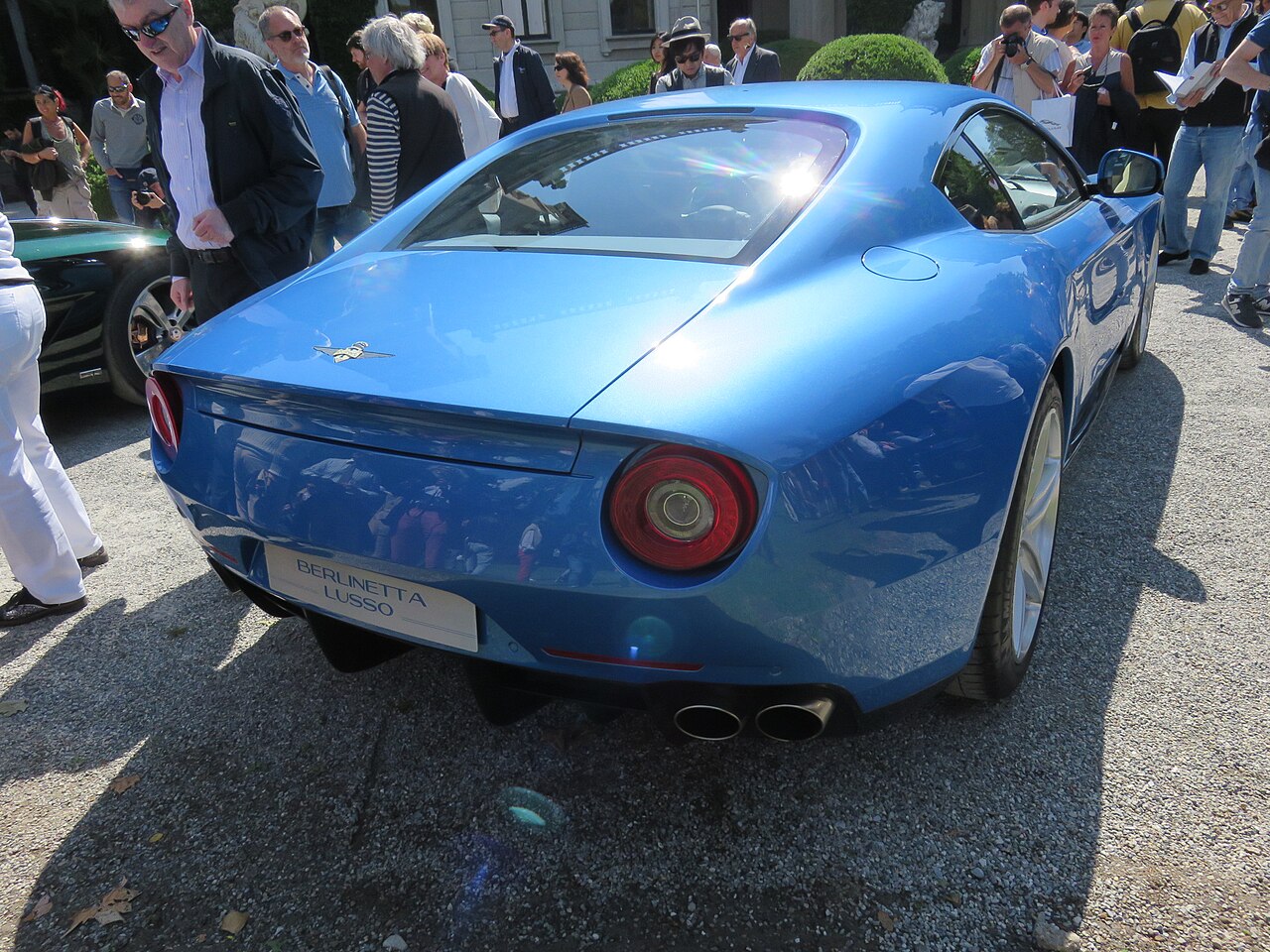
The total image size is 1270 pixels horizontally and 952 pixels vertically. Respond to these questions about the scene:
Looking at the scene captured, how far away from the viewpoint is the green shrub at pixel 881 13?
2411 cm

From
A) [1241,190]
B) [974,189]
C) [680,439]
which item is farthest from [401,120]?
[1241,190]

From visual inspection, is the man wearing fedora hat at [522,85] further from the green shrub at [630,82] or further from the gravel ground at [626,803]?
the gravel ground at [626,803]

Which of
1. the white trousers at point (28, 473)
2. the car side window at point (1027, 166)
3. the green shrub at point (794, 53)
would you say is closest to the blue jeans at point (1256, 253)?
the car side window at point (1027, 166)

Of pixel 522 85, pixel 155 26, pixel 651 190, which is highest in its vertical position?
pixel 155 26

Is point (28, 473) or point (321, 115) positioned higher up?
point (321, 115)

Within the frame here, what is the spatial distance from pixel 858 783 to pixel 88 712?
196 centimetres

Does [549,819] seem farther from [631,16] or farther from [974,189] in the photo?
[631,16]

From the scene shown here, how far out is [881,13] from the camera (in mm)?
24188

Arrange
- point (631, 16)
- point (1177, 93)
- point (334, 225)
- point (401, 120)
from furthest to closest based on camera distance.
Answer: point (631, 16), point (1177, 93), point (334, 225), point (401, 120)

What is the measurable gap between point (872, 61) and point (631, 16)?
13.7 meters

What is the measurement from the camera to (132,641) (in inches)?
113

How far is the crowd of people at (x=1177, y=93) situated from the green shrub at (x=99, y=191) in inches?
415

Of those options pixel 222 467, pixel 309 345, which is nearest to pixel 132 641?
pixel 222 467

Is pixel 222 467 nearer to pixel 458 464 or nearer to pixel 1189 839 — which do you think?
pixel 458 464
